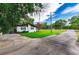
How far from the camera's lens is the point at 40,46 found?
1.70 metres

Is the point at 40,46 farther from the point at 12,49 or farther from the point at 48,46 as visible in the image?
the point at 12,49

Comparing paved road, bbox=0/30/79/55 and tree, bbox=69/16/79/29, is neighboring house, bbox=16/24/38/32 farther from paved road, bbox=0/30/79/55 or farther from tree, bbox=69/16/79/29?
tree, bbox=69/16/79/29

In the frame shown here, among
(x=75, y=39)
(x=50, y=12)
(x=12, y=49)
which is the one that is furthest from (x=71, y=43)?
(x=12, y=49)

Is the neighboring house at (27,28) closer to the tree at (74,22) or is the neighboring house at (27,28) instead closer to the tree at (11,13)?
the tree at (11,13)

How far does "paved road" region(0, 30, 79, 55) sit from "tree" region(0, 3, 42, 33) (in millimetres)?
190

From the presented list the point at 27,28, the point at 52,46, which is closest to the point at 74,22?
the point at 52,46

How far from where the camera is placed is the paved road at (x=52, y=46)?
5.51ft

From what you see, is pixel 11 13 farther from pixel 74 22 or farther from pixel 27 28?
pixel 74 22

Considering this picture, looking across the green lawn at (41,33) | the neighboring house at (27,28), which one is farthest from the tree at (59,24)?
the neighboring house at (27,28)

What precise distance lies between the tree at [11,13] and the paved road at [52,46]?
0.62ft

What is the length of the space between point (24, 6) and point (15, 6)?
0.24ft

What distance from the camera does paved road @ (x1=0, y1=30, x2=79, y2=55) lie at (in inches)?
66.1

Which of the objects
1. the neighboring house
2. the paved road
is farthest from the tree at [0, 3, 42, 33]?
the paved road

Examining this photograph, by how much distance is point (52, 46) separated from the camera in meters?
1.70
